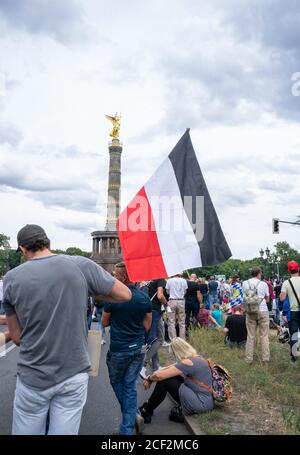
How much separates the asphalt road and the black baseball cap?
9.06ft

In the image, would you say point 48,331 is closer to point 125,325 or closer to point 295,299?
point 125,325

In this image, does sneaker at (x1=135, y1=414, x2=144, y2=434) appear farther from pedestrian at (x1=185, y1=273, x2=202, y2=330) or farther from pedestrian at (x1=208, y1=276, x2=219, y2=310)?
pedestrian at (x1=208, y1=276, x2=219, y2=310)

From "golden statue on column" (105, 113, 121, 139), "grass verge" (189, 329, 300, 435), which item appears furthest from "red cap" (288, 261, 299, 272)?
"golden statue on column" (105, 113, 121, 139)

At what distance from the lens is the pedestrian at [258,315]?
327 inches

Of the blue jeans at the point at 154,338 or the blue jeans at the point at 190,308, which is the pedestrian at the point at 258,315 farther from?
the blue jeans at the point at 190,308

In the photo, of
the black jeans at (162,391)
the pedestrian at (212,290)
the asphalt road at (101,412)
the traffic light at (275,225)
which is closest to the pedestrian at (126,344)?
the asphalt road at (101,412)

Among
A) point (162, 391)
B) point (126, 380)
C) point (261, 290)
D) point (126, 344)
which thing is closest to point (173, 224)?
point (126, 344)

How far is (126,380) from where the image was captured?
4668 mm

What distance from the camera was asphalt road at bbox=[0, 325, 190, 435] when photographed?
16.1 feet

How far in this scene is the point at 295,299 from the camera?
314 inches

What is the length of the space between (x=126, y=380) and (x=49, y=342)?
222 cm

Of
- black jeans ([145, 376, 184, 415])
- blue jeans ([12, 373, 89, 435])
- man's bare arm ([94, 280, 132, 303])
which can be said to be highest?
man's bare arm ([94, 280, 132, 303])

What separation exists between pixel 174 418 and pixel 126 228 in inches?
87.0

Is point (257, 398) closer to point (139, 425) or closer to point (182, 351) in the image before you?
point (182, 351)
